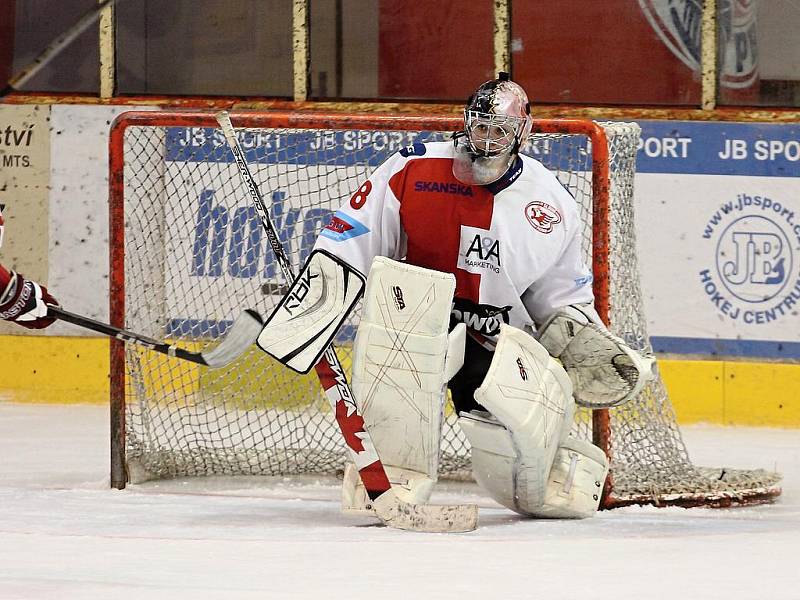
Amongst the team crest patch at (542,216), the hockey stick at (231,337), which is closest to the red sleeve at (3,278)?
the hockey stick at (231,337)

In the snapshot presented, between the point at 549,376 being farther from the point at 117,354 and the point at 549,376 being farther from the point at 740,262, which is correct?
the point at 740,262

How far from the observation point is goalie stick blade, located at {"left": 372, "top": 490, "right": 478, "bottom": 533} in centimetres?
368

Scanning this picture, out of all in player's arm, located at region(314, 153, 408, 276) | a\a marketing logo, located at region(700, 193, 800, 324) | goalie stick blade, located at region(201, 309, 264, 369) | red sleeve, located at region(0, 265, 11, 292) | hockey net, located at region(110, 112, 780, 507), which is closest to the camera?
player's arm, located at region(314, 153, 408, 276)

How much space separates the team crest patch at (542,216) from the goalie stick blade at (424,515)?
0.71 metres

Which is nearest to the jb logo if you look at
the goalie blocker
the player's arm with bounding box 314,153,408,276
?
the player's arm with bounding box 314,153,408,276

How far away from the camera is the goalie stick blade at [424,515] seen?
12.1ft

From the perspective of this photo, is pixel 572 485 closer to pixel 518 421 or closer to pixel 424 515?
pixel 518 421

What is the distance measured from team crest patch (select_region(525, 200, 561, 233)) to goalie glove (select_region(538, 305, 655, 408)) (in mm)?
239

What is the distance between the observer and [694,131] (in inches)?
222

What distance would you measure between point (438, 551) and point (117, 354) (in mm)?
1626

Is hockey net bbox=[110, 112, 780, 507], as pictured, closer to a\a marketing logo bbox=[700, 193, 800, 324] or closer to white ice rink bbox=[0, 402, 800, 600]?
white ice rink bbox=[0, 402, 800, 600]

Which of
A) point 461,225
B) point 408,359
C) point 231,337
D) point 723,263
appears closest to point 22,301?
point 231,337

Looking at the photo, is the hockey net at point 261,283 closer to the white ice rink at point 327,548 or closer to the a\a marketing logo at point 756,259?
the white ice rink at point 327,548

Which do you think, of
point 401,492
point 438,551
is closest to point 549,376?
point 401,492
